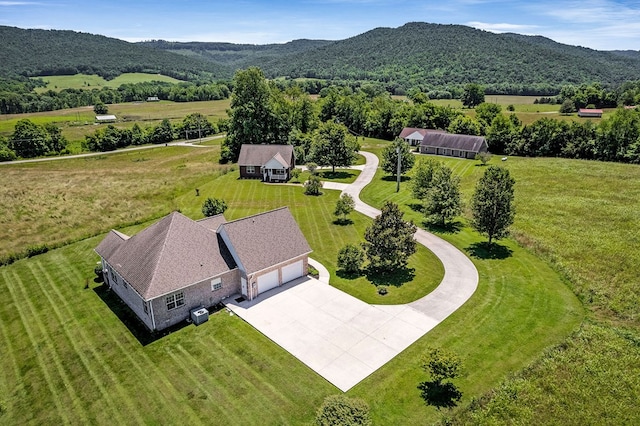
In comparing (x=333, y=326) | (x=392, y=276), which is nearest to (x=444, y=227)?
(x=392, y=276)

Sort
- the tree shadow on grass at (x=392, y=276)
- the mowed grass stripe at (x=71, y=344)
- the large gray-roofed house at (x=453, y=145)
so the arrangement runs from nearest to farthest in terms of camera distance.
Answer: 1. the mowed grass stripe at (x=71, y=344)
2. the tree shadow on grass at (x=392, y=276)
3. the large gray-roofed house at (x=453, y=145)

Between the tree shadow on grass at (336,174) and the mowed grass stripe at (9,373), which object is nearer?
the mowed grass stripe at (9,373)

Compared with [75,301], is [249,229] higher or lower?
higher

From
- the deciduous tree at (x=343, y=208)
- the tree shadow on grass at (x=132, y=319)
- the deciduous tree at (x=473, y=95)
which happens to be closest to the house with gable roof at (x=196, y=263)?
the tree shadow on grass at (x=132, y=319)

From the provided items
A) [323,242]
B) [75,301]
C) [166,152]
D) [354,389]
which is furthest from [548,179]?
[166,152]

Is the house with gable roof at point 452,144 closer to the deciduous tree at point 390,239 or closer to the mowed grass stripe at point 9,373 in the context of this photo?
the deciduous tree at point 390,239

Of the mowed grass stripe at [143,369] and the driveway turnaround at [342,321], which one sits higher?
the driveway turnaround at [342,321]

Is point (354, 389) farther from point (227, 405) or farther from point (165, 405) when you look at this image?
point (165, 405)

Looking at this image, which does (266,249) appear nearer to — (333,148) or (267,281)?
(267,281)
